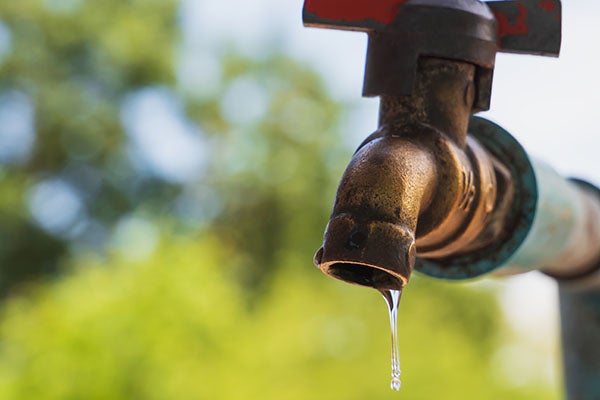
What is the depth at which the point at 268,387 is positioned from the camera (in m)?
3.42

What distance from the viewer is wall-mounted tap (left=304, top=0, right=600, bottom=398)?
57 cm

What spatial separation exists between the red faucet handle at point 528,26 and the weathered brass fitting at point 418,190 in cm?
4

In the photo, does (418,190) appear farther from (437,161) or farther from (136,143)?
(136,143)

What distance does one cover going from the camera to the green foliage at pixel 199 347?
267 cm

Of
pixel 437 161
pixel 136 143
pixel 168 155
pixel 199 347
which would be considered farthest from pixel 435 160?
pixel 168 155

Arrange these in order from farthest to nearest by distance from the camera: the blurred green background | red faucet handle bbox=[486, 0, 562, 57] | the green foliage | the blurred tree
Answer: the blurred tree
the blurred green background
the green foliage
red faucet handle bbox=[486, 0, 562, 57]

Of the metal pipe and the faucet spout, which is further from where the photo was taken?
the metal pipe

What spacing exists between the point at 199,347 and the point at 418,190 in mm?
2646

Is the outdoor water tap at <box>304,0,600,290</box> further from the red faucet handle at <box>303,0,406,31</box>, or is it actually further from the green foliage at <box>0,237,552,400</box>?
the green foliage at <box>0,237,552,400</box>

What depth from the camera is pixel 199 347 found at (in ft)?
10.4

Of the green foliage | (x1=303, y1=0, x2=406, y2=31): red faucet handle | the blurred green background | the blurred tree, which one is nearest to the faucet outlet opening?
(x1=303, y1=0, x2=406, y2=31): red faucet handle

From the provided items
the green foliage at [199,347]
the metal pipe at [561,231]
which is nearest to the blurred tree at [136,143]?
the green foliage at [199,347]

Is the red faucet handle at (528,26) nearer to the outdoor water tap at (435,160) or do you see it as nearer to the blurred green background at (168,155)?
the outdoor water tap at (435,160)

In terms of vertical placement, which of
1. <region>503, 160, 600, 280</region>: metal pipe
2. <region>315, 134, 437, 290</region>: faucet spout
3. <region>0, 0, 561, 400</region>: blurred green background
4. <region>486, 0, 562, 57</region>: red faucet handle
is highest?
<region>486, 0, 562, 57</region>: red faucet handle
